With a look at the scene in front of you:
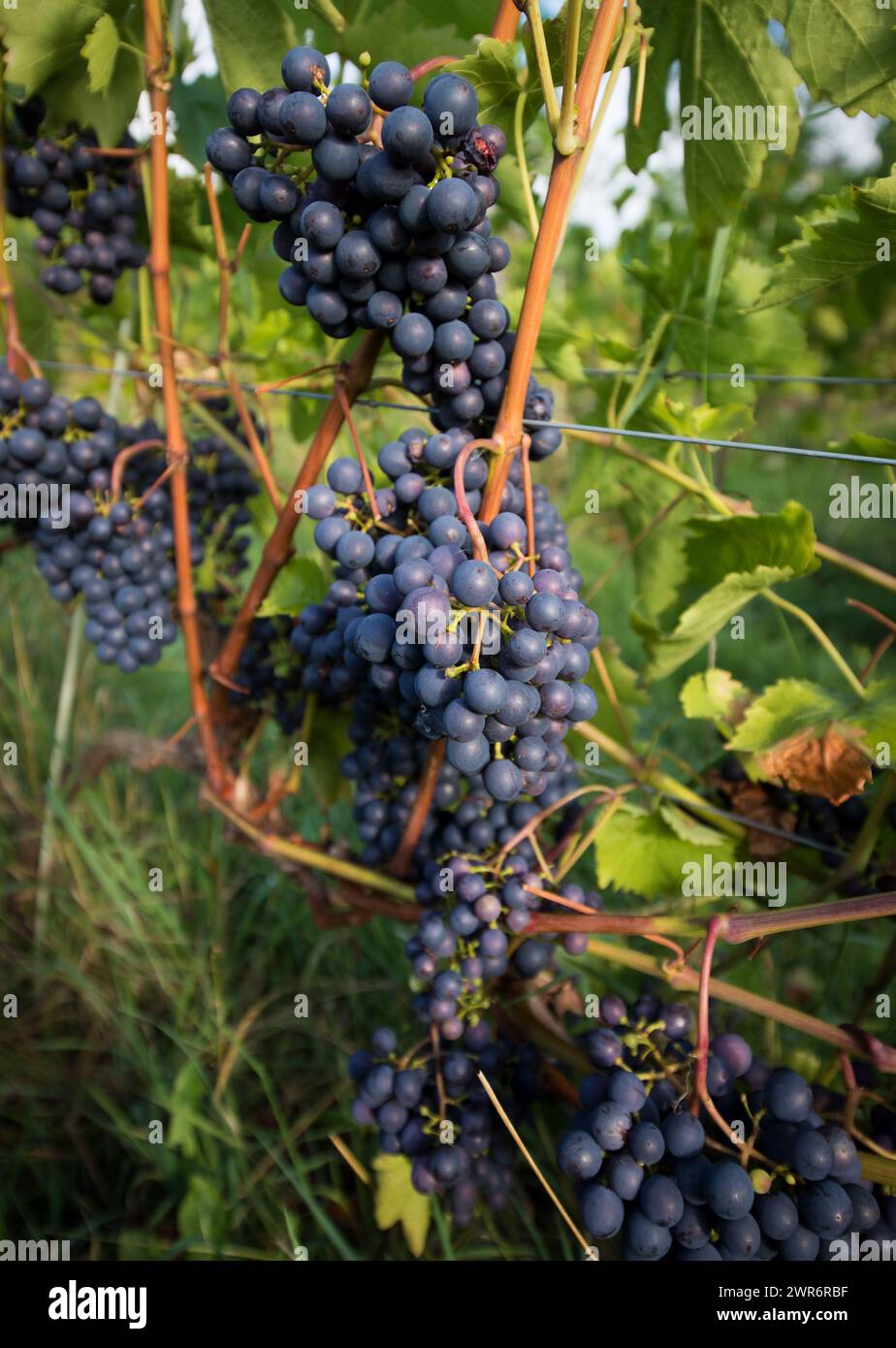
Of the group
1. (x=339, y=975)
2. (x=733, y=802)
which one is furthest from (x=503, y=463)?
(x=339, y=975)

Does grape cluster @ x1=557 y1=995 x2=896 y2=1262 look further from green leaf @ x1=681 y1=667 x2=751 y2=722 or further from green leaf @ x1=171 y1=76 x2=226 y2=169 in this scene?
green leaf @ x1=171 y1=76 x2=226 y2=169

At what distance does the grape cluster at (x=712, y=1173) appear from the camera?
0.94 m

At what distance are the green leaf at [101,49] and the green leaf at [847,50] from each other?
870mm

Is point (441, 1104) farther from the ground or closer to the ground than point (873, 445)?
closer to the ground

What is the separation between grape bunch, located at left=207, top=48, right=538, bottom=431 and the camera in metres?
0.82

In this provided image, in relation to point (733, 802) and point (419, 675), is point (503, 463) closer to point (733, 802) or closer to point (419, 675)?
point (419, 675)

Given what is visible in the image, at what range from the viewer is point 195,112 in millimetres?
1623

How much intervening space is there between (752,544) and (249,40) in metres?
0.98

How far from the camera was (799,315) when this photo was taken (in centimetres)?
152

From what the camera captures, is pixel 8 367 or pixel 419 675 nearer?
pixel 419 675
